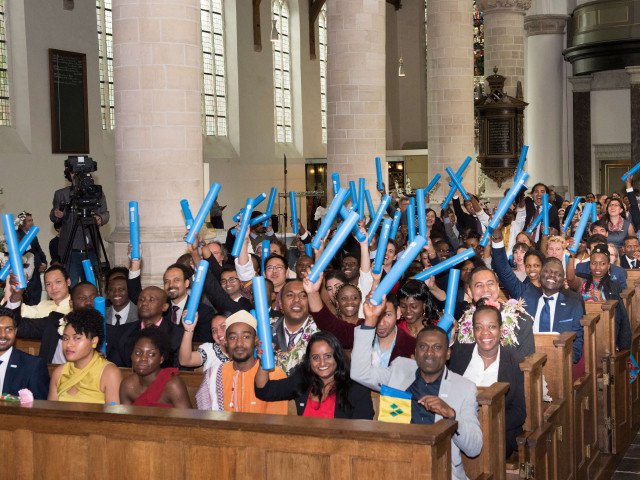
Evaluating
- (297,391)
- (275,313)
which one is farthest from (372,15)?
(297,391)

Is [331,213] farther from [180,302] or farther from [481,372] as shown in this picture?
[180,302]

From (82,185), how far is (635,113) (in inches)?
726

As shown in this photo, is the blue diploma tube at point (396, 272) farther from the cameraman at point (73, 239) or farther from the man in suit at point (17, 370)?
the cameraman at point (73, 239)

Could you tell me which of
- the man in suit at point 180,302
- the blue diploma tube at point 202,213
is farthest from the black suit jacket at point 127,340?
the blue diploma tube at point 202,213

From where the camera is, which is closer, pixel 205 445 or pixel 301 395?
pixel 205 445

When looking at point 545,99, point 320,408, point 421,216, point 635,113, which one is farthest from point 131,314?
point 545,99

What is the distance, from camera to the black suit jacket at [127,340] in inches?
259

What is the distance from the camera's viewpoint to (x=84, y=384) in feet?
18.8

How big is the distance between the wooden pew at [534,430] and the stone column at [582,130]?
2133 centimetres

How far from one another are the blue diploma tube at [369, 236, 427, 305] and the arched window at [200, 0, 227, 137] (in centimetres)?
1991

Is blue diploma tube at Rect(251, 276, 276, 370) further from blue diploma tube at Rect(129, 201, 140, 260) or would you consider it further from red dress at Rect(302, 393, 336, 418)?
blue diploma tube at Rect(129, 201, 140, 260)

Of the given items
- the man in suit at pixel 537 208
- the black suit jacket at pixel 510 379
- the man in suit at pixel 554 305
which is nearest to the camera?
the black suit jacket at pixel 510 379

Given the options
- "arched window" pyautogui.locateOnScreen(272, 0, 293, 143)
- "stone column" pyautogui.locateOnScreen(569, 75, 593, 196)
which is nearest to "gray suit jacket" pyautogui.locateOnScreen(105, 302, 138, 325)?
"arched window" pyautogui.locateOnScreen(272, 0, 293, 143)

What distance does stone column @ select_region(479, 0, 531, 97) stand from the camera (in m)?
23.7
